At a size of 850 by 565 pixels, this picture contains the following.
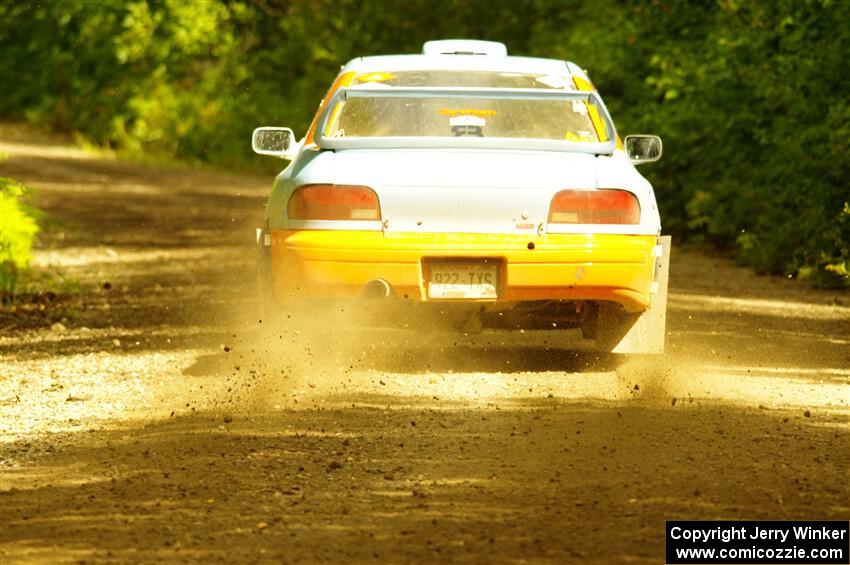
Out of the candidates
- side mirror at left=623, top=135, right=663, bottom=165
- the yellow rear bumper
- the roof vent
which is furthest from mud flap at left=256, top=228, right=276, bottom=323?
the roof vent

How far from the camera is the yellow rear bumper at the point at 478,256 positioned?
899cm

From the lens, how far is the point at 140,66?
37344 millimetres

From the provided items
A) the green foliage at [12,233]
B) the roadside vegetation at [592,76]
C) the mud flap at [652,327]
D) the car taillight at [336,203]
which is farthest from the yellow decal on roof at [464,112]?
the roadside vegetation at [592,76]

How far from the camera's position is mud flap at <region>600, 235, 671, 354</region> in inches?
381

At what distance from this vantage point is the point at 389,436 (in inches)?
308

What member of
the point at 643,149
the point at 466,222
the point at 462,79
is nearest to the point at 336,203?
the point at 466,222

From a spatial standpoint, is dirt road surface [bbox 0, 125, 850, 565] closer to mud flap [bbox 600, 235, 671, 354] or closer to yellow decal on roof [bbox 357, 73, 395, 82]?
mud flap [bbox 600, 235, 671, 354]

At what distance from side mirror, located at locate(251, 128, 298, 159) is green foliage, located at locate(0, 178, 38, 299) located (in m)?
3.56

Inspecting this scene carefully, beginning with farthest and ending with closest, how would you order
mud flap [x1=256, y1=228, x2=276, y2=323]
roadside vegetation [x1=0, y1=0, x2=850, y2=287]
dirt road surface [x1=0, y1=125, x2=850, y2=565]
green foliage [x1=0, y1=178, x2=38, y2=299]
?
roadside vegetation [x1=0, y1=0, x2=850, y2=287] → green foliage [x1=0, y1=178, x2=38, y2=299] → mud flap [x1=256, y1=228, x2=276, y2=323] → dirt road surface [x1=0, y1=125, x2=850, y2=565]

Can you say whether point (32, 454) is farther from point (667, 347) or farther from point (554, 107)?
point (667, 347)

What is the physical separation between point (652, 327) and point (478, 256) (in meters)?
1.28

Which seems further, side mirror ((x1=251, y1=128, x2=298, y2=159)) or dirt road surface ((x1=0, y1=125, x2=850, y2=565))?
side mirror ((x1=251, y1=128, x2=298, y2=159))

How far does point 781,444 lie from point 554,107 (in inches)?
123

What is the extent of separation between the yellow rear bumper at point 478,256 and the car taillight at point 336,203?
89mm
